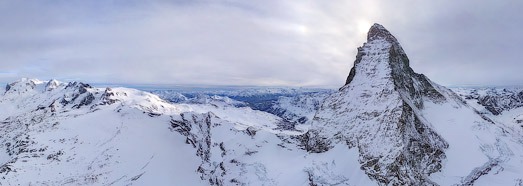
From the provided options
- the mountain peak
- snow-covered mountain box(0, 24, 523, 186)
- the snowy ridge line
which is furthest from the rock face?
the snowy ridge line

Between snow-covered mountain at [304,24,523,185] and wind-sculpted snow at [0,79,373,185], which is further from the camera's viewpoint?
wind-sculpted snow at [0,79,373,185]

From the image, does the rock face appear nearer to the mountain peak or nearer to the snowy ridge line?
the mountain peak

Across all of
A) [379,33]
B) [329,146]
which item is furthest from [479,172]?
[379,33]

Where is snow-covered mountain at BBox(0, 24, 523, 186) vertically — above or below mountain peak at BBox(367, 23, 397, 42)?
below

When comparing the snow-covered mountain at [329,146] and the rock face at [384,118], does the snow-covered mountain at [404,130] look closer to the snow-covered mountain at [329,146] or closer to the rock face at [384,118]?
the rock face at [384,118]

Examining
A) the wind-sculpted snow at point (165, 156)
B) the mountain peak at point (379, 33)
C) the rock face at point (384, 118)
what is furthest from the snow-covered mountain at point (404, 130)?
the wind-sculpted snow at point (165, 156)

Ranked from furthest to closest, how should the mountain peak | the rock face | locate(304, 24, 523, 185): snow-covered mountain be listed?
1. the mountain peak
2. the rock face
3. locate(304, 24, 523, 185): snow-covered mountain
